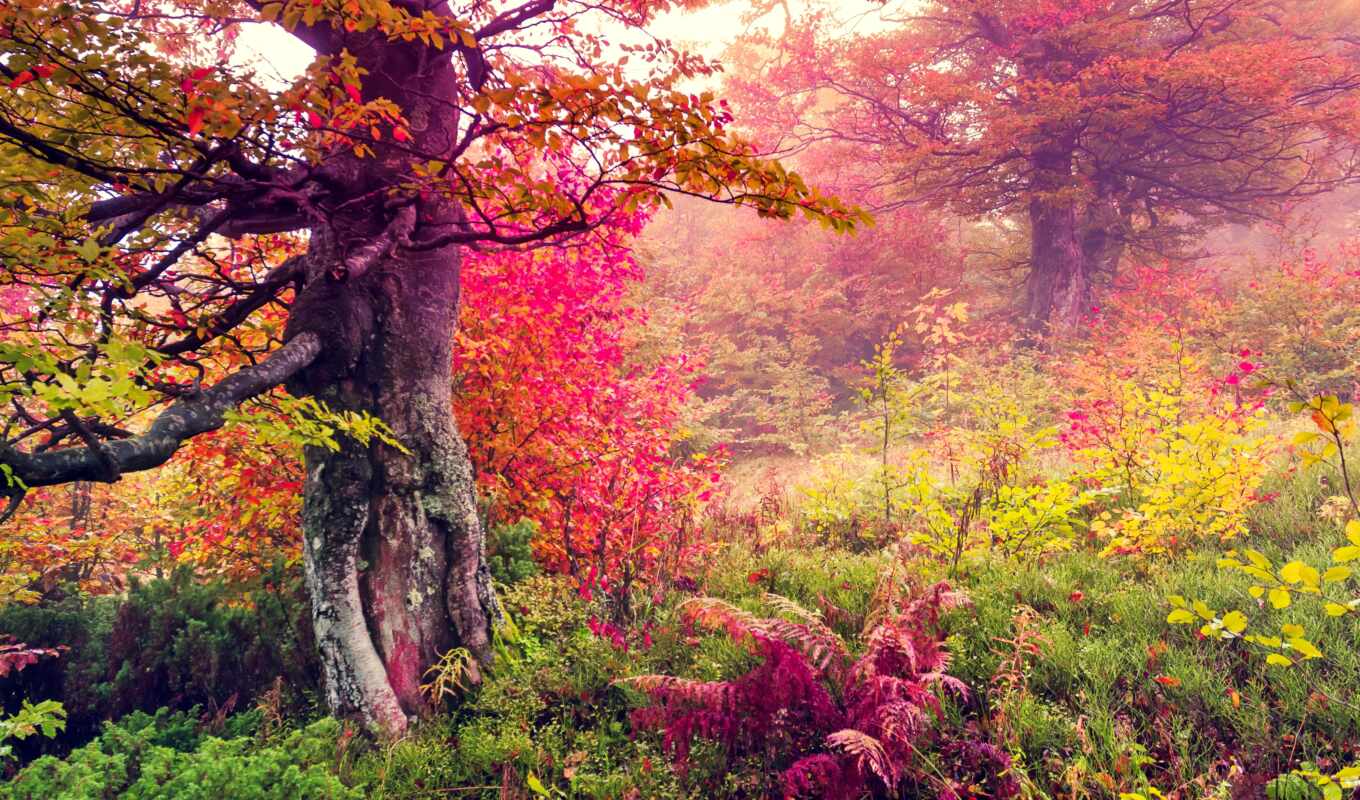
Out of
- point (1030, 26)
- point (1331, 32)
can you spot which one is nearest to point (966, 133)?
point (1030, 26)

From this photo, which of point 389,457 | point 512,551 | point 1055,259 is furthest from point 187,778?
point 1055,259

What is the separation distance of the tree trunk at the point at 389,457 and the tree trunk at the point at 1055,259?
536 inches

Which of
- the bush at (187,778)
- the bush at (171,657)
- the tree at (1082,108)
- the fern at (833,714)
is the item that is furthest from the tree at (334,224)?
the tree at (1082,108)

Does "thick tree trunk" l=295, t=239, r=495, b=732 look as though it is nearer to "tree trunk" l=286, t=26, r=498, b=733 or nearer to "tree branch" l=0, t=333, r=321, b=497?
"tree trunk" l=286, t=26, r=498, b=733

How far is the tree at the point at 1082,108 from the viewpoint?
11875 mm

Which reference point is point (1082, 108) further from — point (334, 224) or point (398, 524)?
point (398, 524)

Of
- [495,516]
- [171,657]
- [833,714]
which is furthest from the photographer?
[495,516]

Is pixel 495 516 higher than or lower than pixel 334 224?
lower

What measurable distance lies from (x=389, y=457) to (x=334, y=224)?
147cm

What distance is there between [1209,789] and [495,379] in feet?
17.7

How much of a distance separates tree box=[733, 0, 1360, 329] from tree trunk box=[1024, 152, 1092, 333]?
4 centimetres

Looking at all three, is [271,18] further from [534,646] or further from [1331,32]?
[1331,32]

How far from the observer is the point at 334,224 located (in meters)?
3.83

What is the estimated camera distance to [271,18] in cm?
210
